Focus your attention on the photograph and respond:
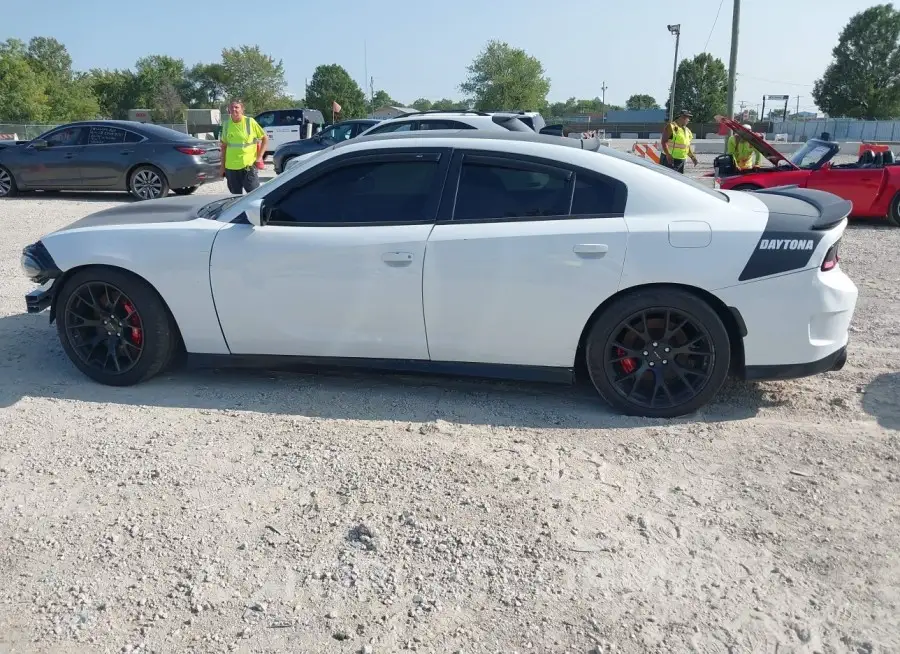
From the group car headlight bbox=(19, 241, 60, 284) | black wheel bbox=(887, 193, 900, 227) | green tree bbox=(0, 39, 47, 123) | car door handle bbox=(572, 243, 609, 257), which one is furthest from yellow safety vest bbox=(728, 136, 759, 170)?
green tree bbox=(0, 39, 47, 123)

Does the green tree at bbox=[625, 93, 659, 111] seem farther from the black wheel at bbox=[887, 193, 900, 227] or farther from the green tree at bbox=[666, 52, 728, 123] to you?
the black wheel at bbox=[887, 193, 900, 227]

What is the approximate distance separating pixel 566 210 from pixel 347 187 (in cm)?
130

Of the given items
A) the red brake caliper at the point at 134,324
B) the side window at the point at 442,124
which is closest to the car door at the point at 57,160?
the side window at the point at 442,124

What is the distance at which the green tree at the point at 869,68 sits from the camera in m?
80.1

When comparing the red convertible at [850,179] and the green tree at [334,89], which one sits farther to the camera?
the green tree at [334,89]

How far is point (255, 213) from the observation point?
169 inches

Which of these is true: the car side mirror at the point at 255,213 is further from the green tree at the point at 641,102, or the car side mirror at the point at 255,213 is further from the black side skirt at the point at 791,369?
the green tree at the point at 641,102

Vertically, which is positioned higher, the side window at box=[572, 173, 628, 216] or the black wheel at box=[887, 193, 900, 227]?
the side window at box=[572, 173, 628, 216]

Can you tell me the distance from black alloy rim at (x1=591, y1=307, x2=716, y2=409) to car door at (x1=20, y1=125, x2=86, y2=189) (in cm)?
1256

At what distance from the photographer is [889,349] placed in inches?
210

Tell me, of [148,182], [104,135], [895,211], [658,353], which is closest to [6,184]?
[104,135]

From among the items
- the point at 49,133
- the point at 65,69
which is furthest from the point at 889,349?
the point at 65,69

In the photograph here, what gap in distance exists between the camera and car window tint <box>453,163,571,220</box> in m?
4.14

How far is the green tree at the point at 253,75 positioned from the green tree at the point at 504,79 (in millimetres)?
23819
